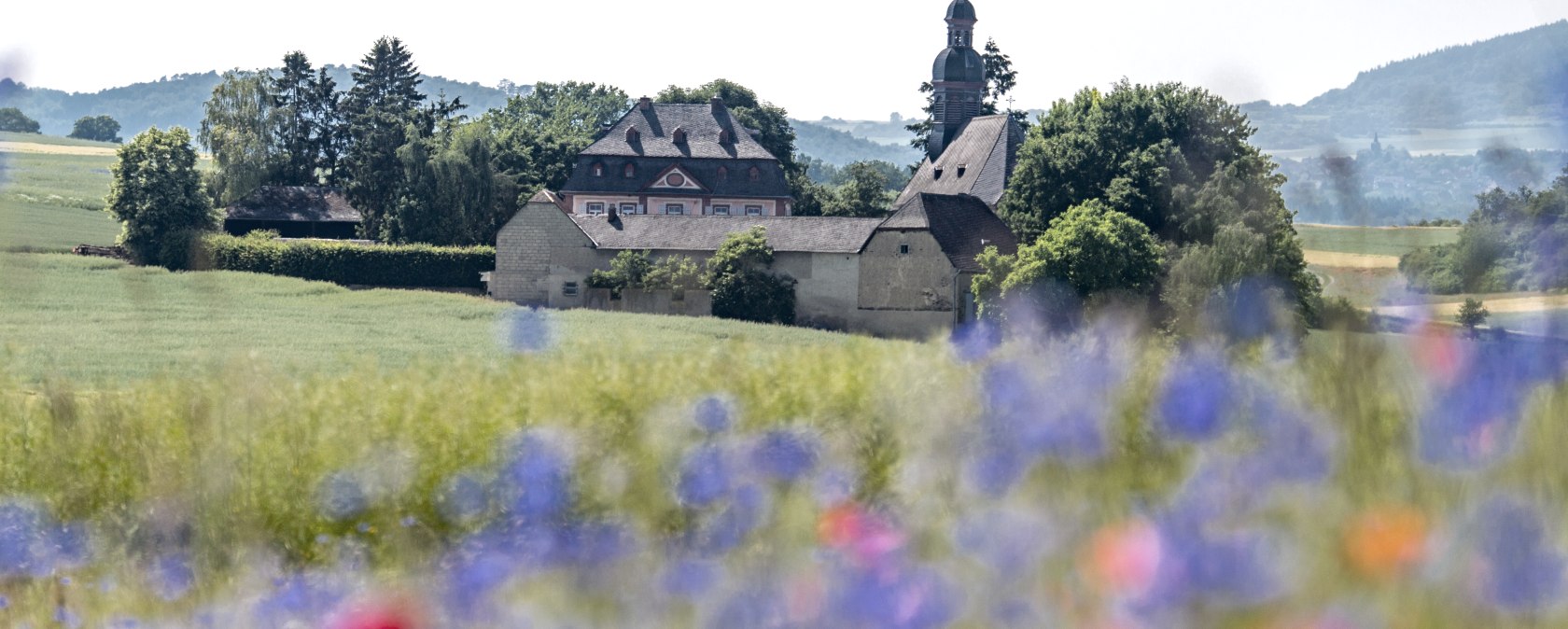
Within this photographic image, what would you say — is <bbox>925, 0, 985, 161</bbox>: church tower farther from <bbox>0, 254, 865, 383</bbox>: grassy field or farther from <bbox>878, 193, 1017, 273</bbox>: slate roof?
A: <bbox>0, 254, 865, 383</bbox>: grassy field

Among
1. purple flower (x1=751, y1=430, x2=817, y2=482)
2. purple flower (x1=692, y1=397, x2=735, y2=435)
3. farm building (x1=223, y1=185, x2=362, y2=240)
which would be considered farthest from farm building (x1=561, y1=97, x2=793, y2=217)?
purple flower (x1=751, y1=430, x2=817, y2=482)

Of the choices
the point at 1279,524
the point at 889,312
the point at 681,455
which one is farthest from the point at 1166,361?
the point at 889,312

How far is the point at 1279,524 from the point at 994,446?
7.86 feet

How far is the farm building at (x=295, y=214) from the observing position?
8488 centimetres

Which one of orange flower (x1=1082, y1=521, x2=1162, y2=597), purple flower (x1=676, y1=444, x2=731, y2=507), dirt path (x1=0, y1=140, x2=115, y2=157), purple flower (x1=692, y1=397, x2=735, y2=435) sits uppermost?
dirt path (x1=0, y1=140, x2=115, y2=157)

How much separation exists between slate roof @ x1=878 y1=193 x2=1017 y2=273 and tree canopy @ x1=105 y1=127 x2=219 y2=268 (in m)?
33.0

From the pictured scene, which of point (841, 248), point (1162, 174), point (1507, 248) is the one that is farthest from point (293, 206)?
point (1507, 248)

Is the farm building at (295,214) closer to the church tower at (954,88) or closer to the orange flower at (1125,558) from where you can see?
the church tower at (954,88)

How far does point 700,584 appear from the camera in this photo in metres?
5.35

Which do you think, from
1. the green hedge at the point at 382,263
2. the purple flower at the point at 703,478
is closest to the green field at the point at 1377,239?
the purple flower at the point at 703,478

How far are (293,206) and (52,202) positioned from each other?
1148 inches

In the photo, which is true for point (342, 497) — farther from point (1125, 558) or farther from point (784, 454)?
point (1125, 558)

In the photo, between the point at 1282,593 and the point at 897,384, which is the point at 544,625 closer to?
the point at 1282,593

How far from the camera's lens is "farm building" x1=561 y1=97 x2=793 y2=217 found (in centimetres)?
8850
